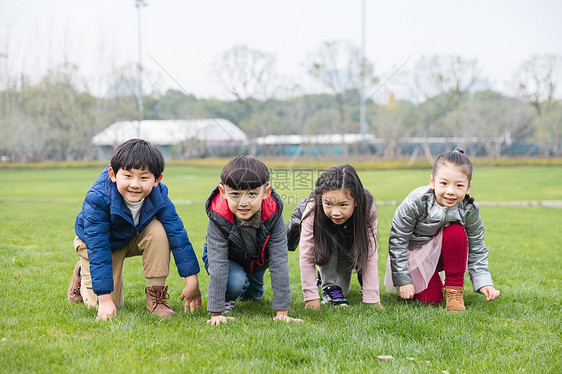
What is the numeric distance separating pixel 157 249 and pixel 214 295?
51cm

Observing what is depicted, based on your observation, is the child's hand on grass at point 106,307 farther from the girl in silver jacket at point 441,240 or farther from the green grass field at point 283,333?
the girl in silver jacket at point 441,240

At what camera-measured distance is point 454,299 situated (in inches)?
138

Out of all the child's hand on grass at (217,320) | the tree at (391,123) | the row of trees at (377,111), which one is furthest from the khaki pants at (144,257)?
the tree at (391,123)

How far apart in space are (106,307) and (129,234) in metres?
0.48

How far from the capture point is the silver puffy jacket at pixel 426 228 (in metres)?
3.56

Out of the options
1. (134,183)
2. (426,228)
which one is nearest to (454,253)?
(426,228)

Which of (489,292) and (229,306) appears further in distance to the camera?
(489,292)

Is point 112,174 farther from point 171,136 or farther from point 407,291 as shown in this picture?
point 171,136

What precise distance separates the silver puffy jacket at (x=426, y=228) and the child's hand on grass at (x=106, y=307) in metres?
1.92

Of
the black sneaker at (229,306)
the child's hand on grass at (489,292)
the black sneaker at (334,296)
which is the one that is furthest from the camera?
the black sneaker at (334,296)

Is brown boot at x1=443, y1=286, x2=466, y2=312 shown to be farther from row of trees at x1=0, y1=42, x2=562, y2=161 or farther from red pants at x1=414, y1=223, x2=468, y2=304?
row of trees at x1=0, y1=42, x2=562, y2=161

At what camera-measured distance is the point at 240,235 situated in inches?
128

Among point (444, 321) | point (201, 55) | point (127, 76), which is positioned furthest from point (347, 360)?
point (127, 76)

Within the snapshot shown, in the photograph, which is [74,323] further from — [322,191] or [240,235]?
[322,191]
